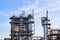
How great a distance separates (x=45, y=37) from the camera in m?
58.9

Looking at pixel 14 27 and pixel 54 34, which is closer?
pixel 54 34

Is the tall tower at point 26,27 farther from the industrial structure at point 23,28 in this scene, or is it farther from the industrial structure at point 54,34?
the industrial structure at point 54,34

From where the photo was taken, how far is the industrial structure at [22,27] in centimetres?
6266

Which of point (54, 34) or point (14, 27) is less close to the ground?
point (14, 27)

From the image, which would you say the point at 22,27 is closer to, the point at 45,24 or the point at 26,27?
the point at 26,27

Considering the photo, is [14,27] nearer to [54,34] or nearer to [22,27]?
[22,27]

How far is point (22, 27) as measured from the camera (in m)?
62.8

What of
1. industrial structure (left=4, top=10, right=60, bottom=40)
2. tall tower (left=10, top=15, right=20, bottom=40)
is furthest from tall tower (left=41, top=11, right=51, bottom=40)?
tall tower (left=10, top=15, right=20, bottom=40)

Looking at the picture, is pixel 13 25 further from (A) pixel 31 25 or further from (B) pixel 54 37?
(B) pixel 54 37

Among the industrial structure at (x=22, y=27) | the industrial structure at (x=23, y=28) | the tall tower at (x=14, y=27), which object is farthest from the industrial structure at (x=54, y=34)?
the tall tower at (x=14, y=27)

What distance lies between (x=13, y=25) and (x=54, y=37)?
49.9ft

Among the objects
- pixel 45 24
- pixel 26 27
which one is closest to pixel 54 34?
pixel 45 24

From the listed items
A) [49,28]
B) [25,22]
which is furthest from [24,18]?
[49,28]

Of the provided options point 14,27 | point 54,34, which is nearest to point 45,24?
point 54,34
